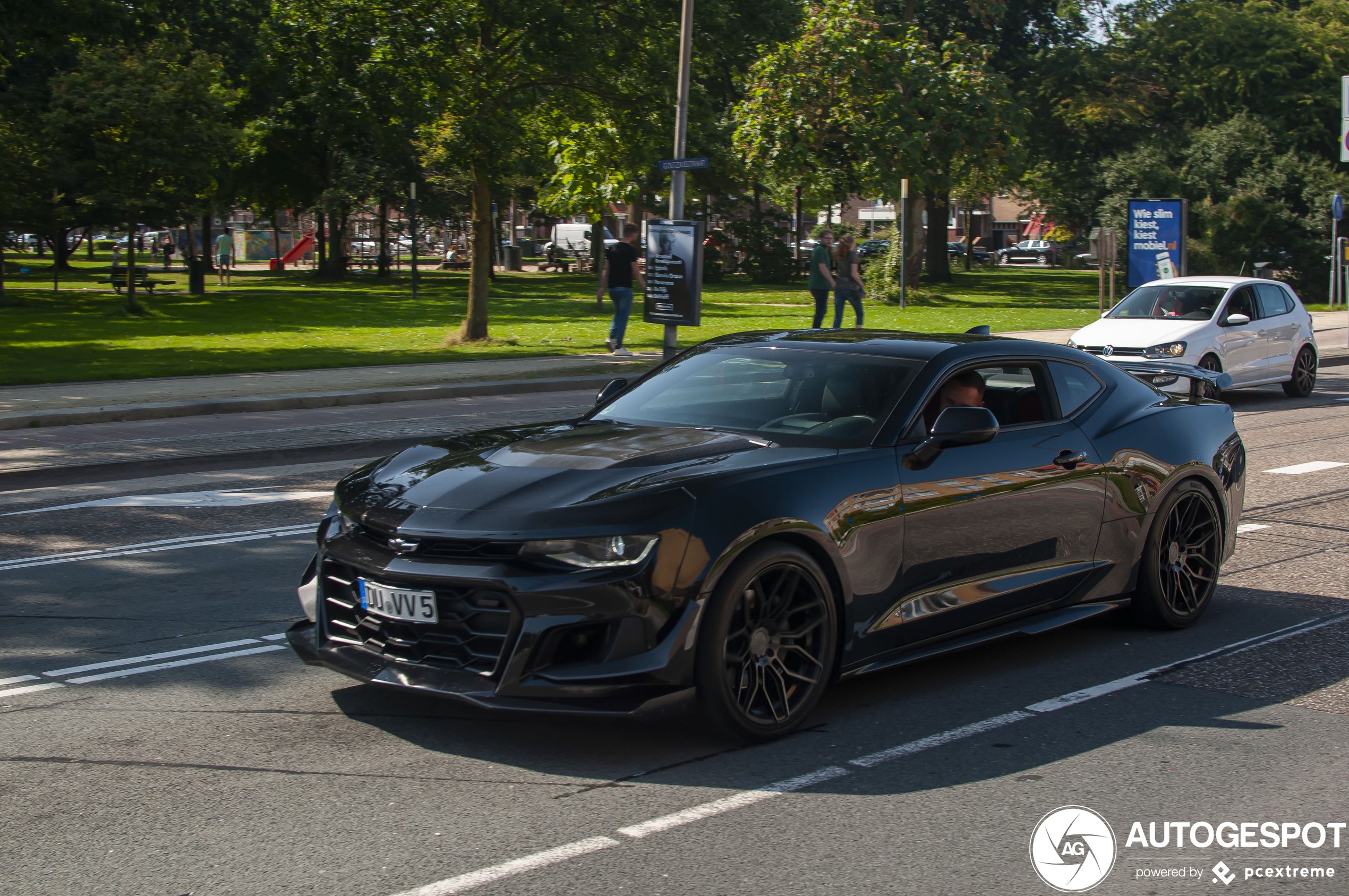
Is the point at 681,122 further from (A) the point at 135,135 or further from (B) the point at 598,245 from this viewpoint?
(B) the point at 598,245

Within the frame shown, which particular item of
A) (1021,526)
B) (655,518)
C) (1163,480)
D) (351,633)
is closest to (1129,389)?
(1163,480)

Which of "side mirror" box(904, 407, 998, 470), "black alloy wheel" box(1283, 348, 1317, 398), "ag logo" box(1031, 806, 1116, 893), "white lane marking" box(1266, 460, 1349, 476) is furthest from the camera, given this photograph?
"black alloy wheel" box(1283, 348, 1317, 398)

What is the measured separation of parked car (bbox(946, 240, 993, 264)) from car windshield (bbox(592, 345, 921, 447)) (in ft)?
242

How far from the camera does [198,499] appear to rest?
10117mm

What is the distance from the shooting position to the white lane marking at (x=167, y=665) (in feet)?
18.2

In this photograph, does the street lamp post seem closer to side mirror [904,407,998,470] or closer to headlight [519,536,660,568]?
side mirror [904,407,998,470]

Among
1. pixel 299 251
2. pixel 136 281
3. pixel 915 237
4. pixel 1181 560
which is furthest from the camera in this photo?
pixel 299 251

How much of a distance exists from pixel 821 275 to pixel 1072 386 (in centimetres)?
1619

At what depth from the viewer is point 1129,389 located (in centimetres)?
660

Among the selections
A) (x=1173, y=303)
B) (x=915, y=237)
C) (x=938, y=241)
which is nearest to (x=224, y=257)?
(x=915, y=237)

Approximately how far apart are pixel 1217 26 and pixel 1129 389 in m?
48.4

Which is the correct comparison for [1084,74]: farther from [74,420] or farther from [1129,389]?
[1129,389]

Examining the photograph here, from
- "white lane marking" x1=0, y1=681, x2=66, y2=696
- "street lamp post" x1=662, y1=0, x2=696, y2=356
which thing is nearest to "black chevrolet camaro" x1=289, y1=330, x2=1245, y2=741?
"white lane marking" x1=0, y1=681, x2=66, y2=696

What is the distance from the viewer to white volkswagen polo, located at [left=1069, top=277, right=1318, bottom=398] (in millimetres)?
16641
